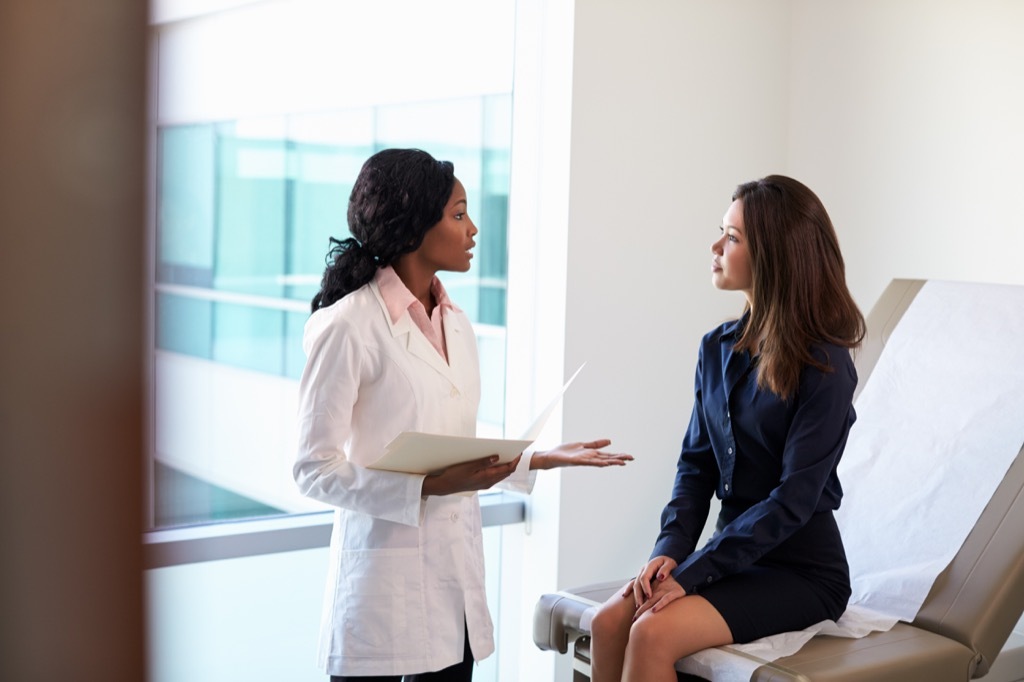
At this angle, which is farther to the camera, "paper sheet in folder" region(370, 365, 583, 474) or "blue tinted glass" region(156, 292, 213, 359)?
"blue tinted glass" region(156, 292, 213, 359)

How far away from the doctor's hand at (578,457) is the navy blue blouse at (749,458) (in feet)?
0.95

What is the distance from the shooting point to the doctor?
162cm

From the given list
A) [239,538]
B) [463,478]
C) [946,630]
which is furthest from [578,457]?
[239,538]

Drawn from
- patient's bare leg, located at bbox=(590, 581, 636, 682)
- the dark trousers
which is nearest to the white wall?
patient's bare leg, located at bbox=(590, 581, 636, 682)

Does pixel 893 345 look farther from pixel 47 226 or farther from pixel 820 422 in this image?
pixel 47 226

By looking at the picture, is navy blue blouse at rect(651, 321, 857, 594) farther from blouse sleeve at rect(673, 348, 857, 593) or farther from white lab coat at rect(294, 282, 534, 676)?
white lab coat at rect(294, 282, 534, 676)

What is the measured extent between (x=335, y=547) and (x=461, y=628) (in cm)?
25

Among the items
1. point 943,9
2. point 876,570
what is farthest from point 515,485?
point 943,9

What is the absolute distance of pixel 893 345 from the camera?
103 inches

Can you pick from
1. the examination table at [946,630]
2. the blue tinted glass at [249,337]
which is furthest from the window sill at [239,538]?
the examination table at [946,630]

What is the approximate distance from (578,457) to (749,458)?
41cm

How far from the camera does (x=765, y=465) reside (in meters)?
1.97

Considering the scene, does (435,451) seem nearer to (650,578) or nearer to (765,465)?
(650,578)

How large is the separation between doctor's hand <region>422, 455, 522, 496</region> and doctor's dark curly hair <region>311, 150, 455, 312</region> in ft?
1.14
